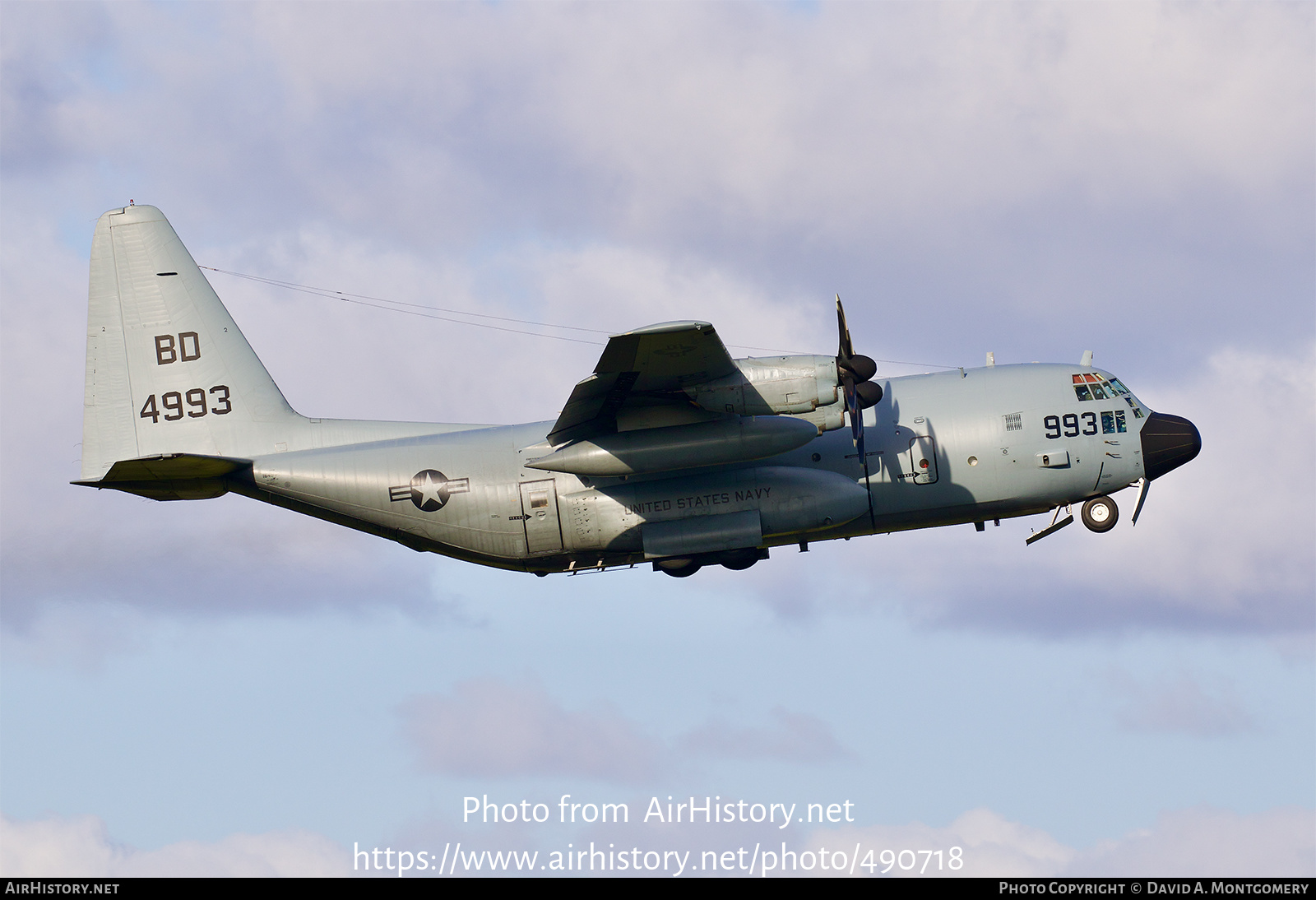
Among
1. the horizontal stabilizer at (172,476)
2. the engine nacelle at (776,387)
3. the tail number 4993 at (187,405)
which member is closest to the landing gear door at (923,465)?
the engine nacelle at (776,387)

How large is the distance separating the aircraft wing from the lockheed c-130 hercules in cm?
18

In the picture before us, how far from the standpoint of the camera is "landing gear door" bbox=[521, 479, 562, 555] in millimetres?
25094

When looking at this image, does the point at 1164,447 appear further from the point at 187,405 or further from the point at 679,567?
the point at 187,405

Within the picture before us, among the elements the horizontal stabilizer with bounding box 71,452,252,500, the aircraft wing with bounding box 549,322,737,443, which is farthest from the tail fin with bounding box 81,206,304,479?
the aircraft wing with bounding box 549,322,737,443

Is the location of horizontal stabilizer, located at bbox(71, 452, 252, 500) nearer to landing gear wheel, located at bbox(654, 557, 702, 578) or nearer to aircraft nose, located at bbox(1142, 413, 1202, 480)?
landing gear wheel, located at bbox(654, 557, 702, 578)

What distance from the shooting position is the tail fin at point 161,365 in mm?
26438

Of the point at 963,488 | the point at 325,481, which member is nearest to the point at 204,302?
the point at 325,481

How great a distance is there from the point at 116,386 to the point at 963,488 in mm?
16685

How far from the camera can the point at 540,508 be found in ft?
82.3

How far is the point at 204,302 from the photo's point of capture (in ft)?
90.2

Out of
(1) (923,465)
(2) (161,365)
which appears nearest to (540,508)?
(1) (923,465)

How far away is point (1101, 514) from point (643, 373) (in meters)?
9.89
